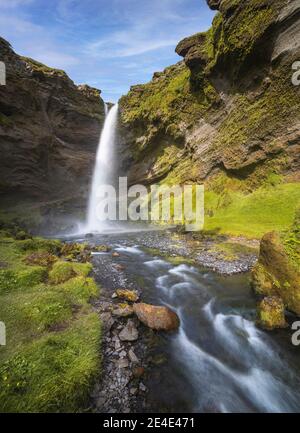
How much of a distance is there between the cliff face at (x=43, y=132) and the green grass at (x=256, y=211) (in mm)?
25522

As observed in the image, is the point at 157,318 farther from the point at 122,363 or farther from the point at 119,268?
the point at 119,268

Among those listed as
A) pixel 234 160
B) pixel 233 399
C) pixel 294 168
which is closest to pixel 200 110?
pixel 234 160

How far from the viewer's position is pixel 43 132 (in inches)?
1485

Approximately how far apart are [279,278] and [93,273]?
9956mm

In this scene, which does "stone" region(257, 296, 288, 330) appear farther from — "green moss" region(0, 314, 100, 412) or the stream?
"green moss" region(0, 314, 100, 412)

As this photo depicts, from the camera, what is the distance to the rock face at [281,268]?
9.66 m

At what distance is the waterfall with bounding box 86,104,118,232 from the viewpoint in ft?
145

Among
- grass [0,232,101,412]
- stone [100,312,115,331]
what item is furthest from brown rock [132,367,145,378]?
stone [100,312,115,331]

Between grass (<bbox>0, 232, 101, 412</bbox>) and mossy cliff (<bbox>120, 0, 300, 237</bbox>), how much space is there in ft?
59.5

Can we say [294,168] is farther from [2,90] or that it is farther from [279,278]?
[2,90]

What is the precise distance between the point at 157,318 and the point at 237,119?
3058cm

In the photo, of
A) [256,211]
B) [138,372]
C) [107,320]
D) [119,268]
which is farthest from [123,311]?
[256,211]

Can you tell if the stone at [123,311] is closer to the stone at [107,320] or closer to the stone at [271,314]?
the stone at [107,320]

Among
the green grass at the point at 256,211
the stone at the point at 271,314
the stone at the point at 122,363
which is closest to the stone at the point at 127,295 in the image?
the stone at the point at 122,363
